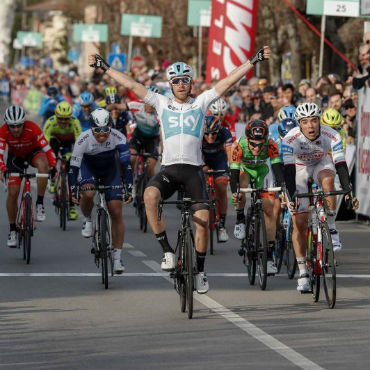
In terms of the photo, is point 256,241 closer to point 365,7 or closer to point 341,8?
point 365,7

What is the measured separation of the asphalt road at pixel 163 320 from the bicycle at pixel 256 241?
0.59 feet

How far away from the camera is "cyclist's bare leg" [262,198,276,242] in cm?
1436

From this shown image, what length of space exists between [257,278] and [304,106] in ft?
7.22

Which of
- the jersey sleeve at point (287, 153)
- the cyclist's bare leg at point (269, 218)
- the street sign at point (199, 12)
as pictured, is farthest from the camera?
the street sign at point (199, 12)

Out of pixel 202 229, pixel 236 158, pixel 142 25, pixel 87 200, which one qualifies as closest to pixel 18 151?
pixel 87 200

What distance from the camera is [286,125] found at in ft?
52.0

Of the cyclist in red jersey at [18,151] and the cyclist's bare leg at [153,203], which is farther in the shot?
the cyclist in red jersey at [18,151]

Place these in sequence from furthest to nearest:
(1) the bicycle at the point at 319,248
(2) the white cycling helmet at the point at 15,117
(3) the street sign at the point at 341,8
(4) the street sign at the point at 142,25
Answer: (4) the street sign at the point at 142,25 < (3) the street sign at the point at 341,8 < (2) the white cycling helmet at the point at 15,117 < (1) the bicycle at the point at 319,248

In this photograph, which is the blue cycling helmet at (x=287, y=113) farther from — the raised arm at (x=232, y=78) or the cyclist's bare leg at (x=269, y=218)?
the raised arm at (x=232, y=78)

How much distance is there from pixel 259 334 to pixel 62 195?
32.0 feet

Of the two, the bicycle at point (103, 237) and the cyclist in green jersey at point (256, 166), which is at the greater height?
Answer: the cyclist in green jersey at point (256, 166)

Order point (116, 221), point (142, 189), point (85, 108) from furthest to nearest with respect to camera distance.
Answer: point (85, 108) < point (142, 189) < point (116, 221)

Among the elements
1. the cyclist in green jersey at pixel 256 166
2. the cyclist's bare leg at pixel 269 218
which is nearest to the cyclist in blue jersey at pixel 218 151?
the cyclist in green jersey at pixel 256 166

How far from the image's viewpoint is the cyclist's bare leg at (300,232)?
13.5 m
